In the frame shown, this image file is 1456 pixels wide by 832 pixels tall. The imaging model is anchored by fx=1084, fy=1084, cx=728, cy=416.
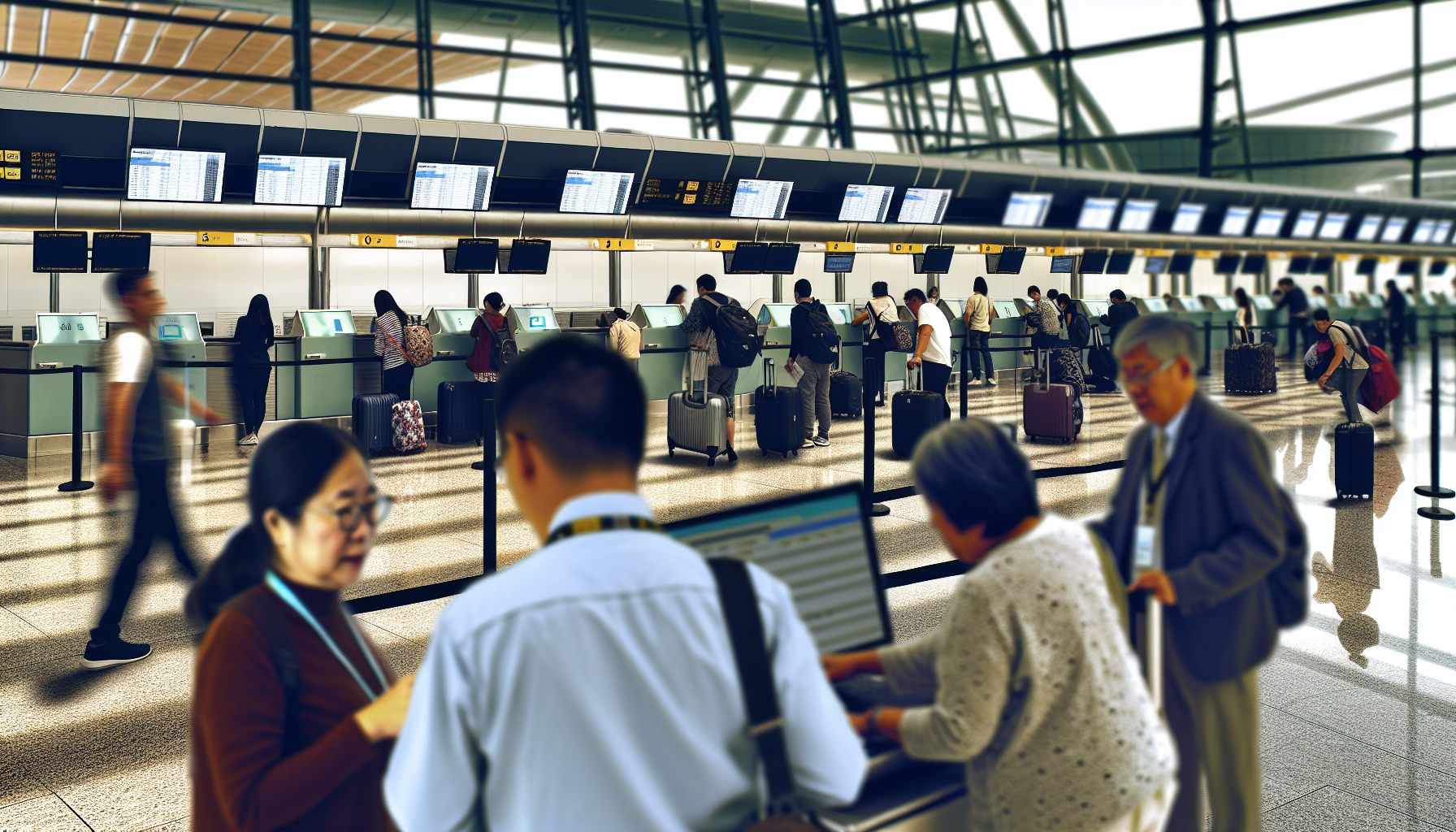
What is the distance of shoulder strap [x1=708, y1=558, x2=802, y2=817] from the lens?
119cm

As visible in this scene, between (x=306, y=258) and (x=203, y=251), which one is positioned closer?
(x=203, y=251)

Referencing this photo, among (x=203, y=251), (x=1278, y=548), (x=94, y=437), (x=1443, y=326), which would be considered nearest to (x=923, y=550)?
(x=1278, y=548)

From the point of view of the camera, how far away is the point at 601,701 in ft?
3.73

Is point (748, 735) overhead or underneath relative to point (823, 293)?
underneath

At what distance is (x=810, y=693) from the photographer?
1.22 metres

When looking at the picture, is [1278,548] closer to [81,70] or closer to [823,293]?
[81,70]

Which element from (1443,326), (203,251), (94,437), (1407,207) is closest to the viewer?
(94,437)

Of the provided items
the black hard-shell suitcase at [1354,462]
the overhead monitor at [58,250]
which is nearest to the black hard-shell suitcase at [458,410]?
the overhead monitor at [58,250]

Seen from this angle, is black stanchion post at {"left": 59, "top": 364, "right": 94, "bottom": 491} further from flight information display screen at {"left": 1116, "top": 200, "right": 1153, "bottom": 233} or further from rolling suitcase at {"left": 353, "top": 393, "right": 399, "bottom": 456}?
flight information display screen at {"left": 1116, "top": 200, "right": 1153, "bottom": 233}

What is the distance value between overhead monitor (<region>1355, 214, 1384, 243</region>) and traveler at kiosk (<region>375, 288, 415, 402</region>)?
2411cm

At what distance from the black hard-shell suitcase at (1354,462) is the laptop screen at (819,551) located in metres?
6.85

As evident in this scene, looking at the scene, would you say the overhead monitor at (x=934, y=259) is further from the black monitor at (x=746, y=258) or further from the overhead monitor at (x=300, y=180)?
the overhead monitor at (x=300, y=180)

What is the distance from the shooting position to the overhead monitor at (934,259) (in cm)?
1769

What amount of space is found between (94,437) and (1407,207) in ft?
95.3
